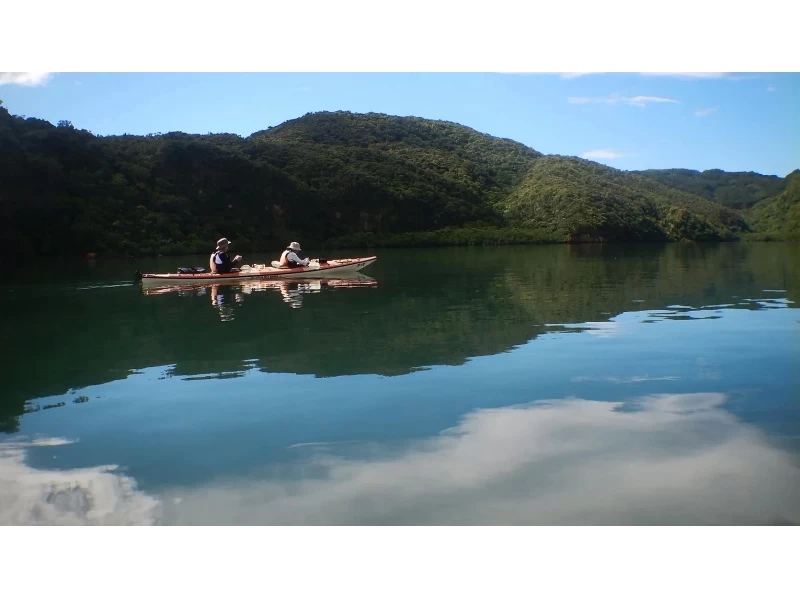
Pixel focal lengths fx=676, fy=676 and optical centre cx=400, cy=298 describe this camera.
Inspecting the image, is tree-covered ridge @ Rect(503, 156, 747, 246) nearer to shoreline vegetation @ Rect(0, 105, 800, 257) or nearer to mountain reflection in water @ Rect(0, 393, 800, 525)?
shoreline vegetation @ Rect(0, 105, 800, 257)

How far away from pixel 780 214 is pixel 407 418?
3407 centimetres

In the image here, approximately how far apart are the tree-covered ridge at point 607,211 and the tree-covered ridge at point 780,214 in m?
12.0

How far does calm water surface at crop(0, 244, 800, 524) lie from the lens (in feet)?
13.7

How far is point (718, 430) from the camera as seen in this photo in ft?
17.6

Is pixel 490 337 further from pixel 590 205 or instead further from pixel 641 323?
pixel 590 205

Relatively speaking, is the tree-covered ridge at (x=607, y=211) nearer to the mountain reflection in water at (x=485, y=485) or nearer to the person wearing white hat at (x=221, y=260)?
the person wearing white hat at (x=221, y=260)

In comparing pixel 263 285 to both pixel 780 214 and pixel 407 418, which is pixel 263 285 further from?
pixel 780 214

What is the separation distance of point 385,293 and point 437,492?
11.9 metres

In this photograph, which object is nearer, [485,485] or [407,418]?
[485,485]

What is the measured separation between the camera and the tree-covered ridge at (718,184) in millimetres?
43078

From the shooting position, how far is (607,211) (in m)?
64.4

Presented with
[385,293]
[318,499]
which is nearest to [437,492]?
[318,499]

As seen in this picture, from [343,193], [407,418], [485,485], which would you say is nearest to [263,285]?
[407,418]

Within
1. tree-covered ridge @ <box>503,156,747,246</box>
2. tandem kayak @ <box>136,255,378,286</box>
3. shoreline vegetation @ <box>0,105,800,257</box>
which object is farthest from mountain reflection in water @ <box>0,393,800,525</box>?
tree-covered ridge @ <box>503,156,747,246</box>
